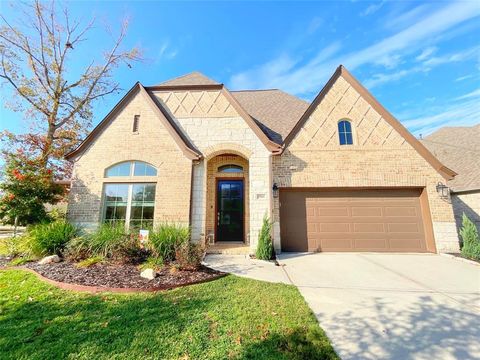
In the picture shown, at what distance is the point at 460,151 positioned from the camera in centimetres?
1301

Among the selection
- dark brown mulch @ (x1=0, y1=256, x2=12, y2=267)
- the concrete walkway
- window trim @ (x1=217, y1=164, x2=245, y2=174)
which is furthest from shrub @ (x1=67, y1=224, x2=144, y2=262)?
window trim @ (x1=217, y1=164, x2=245, y2=174)

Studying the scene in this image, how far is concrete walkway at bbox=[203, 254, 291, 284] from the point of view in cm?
567

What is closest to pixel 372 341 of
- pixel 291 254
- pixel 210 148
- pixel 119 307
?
pixel 119 307

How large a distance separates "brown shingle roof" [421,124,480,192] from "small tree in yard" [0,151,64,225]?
1886cm

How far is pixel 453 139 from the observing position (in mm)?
14672

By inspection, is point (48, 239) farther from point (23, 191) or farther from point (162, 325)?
point (162, 325)

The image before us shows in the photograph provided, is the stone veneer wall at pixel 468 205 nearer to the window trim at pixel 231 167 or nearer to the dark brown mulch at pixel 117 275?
the window trim at pixel 231 167

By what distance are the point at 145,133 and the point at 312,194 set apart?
771 centimetres

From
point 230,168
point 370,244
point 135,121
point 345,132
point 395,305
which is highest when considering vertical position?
point 135,121

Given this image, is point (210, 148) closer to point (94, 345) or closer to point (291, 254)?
point (291, 254)

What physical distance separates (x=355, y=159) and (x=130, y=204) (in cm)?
975

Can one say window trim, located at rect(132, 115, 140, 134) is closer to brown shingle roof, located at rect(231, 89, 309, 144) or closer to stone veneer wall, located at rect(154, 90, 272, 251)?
stone veneer wall, located at rect(154, 90, 272, 251)

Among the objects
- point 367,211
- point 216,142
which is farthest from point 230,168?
point 367,211

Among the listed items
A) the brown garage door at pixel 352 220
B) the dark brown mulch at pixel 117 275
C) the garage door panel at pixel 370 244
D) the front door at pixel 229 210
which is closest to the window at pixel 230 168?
the front door at pixel 229 210
